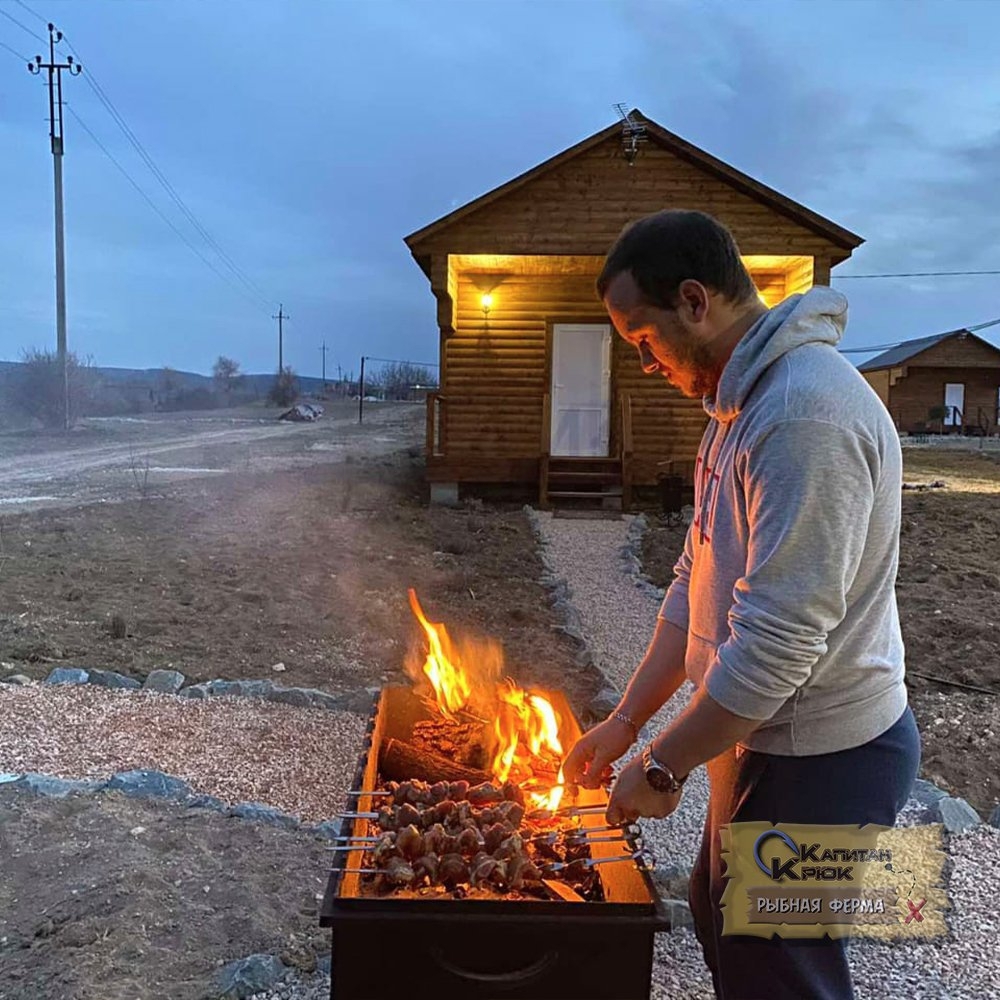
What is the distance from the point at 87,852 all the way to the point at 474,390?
1034 cm

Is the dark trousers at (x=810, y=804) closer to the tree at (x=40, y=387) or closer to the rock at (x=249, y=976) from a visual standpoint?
the rock at (x=249, y=976)

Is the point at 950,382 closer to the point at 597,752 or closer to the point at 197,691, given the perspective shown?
the point at 197,691

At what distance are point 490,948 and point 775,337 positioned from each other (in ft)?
4.44

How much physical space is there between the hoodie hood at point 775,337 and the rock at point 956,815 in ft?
9.61

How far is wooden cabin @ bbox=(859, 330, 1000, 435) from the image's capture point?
1667 inches

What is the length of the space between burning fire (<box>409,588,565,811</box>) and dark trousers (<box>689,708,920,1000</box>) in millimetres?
791

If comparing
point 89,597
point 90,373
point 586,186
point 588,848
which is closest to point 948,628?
point 588,848

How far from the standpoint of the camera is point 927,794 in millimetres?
3982

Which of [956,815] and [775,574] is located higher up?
[775,574]

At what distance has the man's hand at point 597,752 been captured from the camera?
2188mm

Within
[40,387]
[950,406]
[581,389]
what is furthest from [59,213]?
[950,406]

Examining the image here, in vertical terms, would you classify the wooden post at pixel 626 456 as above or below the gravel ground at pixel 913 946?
above

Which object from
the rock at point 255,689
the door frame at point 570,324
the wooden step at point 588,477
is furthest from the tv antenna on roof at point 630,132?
the rock at point 255,689

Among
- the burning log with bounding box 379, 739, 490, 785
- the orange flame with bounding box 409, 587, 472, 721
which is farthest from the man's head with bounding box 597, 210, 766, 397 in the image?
the orange flame with bounding box 409, 587, 472, 721
